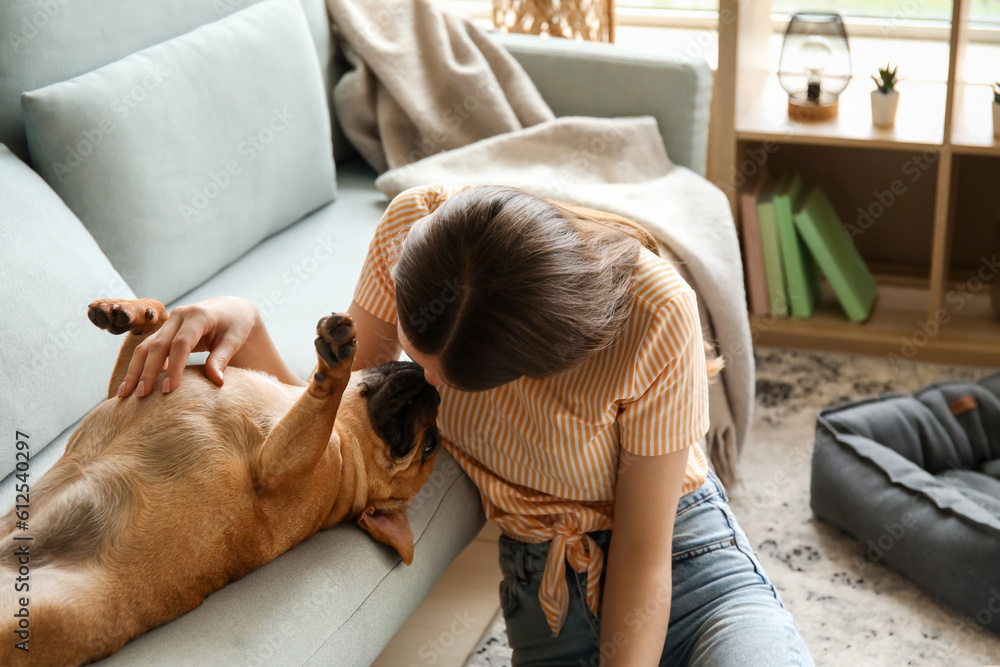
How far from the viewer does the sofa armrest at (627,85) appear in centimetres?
219

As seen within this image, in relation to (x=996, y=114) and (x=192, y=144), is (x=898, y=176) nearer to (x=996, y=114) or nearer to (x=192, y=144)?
(x=996, y=114)

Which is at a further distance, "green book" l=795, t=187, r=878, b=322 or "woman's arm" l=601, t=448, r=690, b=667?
"green book" l=795, t=187, r=878, b=322

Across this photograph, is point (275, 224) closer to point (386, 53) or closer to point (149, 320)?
point (386, 53)

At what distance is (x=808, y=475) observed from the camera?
2.04 m

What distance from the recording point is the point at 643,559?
1.14 metres

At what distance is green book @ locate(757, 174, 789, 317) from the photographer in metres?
2.36

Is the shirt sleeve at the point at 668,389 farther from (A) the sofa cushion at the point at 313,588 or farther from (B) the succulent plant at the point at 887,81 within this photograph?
(B) the succulent plant at the point at 887,81

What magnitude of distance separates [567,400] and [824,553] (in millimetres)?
951

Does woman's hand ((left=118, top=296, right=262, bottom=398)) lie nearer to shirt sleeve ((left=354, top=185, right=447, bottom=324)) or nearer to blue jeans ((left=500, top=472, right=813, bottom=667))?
shirt sleeve ((left=354, top=185, right=447, bottom=324))

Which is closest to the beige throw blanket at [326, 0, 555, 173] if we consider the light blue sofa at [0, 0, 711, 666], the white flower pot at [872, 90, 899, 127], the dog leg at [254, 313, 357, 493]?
the light blue sofa at [0, 0, 711, 666]

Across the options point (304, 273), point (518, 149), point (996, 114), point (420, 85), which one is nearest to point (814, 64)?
point (996, 114)

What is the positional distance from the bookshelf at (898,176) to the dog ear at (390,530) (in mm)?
1502

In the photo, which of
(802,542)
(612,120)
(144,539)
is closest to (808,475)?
(802,542)

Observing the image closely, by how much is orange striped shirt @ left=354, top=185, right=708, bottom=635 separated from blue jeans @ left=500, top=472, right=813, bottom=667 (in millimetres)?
27
